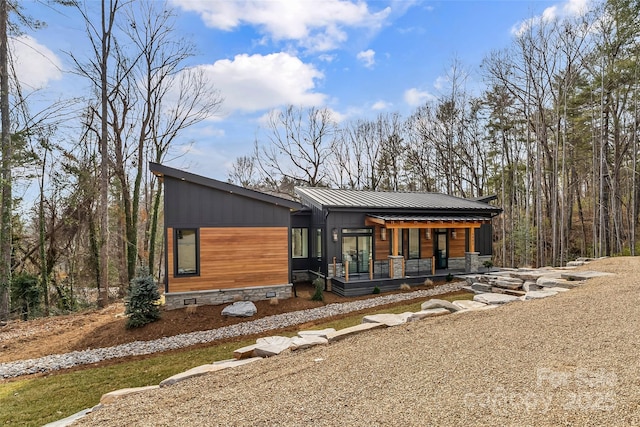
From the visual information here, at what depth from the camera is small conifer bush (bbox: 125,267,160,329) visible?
299 inches

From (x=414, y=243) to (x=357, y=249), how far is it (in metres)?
2.64

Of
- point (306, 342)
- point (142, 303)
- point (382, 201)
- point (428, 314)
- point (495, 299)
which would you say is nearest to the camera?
point (306, 342)

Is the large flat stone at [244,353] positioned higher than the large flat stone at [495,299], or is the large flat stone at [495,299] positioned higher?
the large flat stone at [495,299]

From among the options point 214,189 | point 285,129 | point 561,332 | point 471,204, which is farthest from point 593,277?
point 285,129

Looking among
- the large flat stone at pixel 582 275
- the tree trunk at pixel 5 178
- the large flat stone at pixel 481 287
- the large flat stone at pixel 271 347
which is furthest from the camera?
the tree trunk at pixel 5 178

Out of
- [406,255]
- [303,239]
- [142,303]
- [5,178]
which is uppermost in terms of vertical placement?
[5,178]

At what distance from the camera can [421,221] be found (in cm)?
1168

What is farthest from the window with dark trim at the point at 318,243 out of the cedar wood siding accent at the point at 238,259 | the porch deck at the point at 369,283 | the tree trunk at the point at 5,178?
the tree trunk at the point at 5,178

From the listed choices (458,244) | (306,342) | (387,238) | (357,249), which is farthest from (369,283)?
(306,342)

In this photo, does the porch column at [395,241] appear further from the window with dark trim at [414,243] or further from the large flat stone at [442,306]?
the large flat stone at [442,306]

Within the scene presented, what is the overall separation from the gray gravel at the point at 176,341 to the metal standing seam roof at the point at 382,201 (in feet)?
12.2

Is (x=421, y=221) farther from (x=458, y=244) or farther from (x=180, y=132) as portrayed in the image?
(x=180, y=132)

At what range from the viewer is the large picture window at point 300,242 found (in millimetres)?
12867

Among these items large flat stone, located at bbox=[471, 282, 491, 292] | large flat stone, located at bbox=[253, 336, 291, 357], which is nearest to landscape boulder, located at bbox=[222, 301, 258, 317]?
large flat stone, located at bbox=[253, 336, 291, 357]
